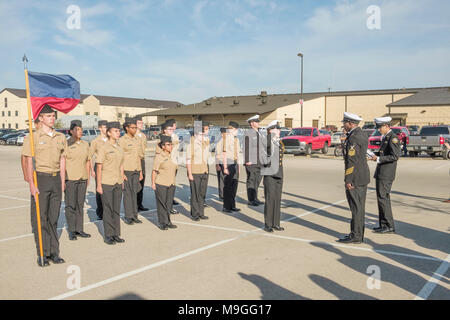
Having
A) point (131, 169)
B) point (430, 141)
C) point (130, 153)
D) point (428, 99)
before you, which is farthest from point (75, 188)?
point (428, 99)

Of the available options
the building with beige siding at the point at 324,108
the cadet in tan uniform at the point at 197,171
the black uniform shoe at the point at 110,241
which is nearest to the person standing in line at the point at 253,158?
the cadet in tan uniform at the point at 197,171

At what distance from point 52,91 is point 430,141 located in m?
22.6

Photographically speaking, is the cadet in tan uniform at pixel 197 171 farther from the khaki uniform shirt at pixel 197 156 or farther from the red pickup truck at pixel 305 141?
the red pickup truck at pixel 305 141

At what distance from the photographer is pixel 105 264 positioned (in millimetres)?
5465

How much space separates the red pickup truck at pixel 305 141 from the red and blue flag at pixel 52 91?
20.8 metres

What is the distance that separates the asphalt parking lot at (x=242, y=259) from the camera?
14.8ft

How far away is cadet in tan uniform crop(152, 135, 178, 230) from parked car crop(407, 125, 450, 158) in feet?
66.4

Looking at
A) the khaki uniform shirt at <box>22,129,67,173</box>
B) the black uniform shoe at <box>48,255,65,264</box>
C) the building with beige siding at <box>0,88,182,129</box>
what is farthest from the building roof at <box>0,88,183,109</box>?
the black uniform shoe at <box>48,255,65,264</box>

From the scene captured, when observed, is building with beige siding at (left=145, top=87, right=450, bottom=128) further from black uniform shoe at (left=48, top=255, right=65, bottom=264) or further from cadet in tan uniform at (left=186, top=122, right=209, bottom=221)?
black uniform shoe at (left=48, top=255, right=65, bottom=264)

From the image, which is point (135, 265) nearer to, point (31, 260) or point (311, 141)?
point (31, 260)

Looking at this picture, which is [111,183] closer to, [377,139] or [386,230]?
[386,230]

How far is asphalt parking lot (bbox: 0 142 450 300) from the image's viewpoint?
4523 millimetres

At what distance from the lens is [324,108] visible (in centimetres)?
6003
